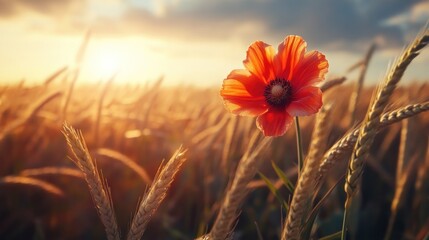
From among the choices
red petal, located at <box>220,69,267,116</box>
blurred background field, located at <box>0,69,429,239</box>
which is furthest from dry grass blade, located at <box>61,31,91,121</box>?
red petal, located at <box>220,69,267,116</box>

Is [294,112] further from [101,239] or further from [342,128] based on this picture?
[342,128]

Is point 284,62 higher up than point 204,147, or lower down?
higher up

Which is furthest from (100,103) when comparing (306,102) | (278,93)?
(306,102)

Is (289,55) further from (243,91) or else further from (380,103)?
(380,103)

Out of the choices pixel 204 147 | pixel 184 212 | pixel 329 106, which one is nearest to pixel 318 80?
pixel 329 106

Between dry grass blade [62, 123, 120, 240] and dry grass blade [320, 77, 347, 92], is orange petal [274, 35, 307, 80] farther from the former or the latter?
dry grass blade [62, 123, 120, 240]

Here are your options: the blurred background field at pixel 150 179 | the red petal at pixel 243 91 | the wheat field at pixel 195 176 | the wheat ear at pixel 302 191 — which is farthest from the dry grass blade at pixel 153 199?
the blurred background field at pixel 150 179
